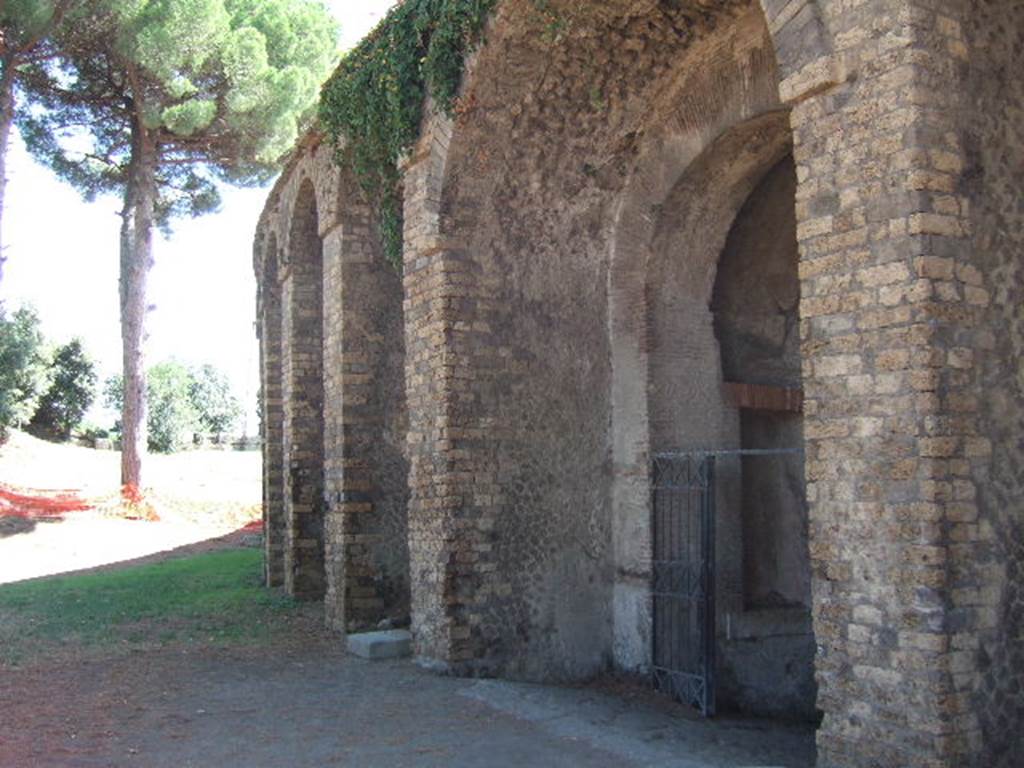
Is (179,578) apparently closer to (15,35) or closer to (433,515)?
(433,515)

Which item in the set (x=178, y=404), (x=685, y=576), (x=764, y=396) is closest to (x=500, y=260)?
(x=764, y=396)

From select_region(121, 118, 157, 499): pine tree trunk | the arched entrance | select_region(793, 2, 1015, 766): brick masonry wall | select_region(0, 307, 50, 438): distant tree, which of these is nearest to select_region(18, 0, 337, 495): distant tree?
select_region(121, 118, 157, 499): pine tree trunk

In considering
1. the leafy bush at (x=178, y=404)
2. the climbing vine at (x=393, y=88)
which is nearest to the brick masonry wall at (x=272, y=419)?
the climbing vine at (x=393, y=88)

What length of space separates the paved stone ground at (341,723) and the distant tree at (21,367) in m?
22.8

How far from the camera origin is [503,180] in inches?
330

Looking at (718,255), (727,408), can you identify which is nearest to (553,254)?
(718,255)

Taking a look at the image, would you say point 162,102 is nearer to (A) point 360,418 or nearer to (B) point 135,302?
(B) point 135,302

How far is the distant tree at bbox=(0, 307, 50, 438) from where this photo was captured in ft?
95.4

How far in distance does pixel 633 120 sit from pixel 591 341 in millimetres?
1801

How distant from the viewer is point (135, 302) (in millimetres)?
22906

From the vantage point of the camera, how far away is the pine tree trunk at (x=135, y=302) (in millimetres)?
22578

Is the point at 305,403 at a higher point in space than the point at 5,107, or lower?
lower

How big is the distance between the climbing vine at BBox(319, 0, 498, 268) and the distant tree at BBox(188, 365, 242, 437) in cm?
3784

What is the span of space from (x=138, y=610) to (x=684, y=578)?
6639mm
